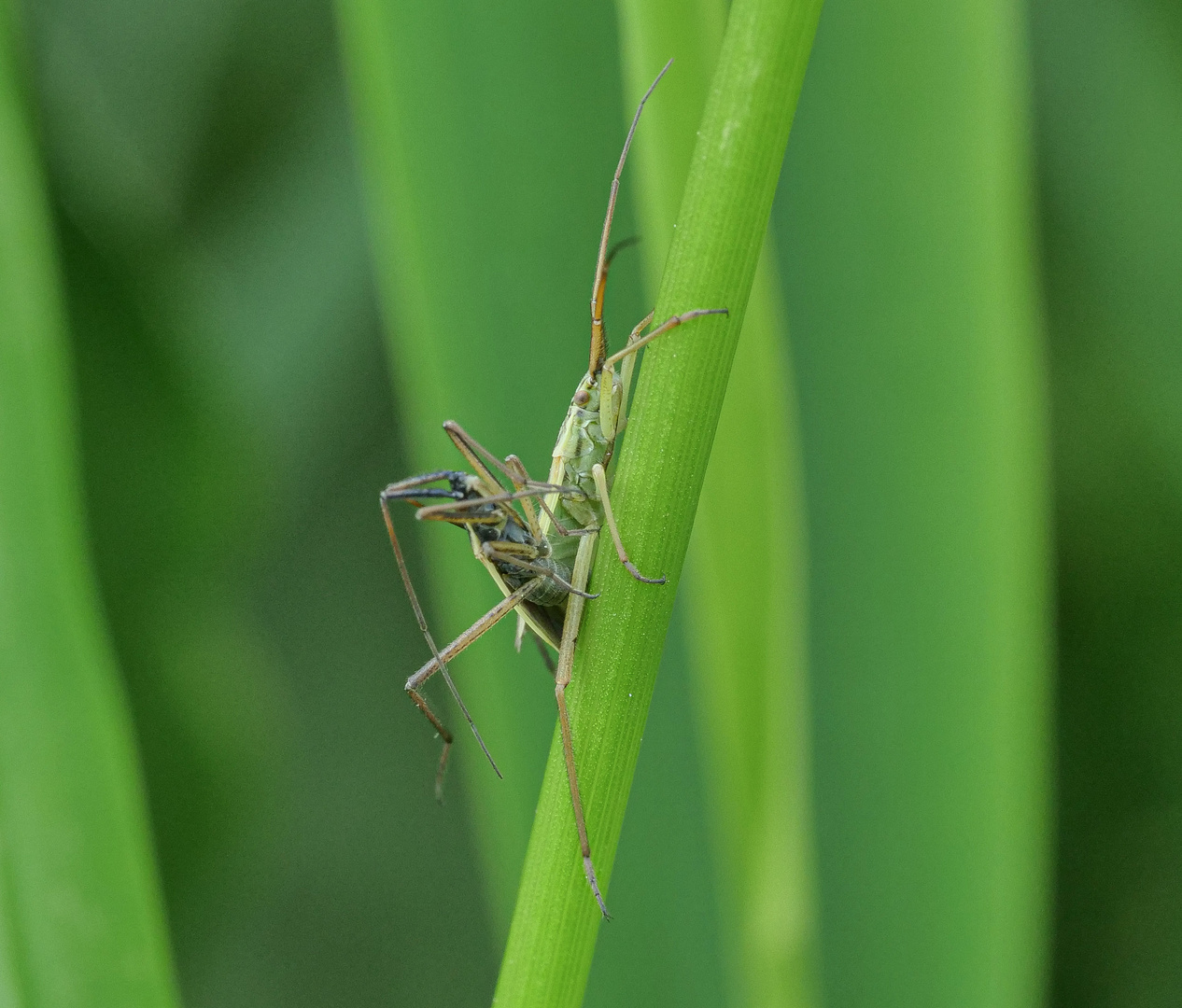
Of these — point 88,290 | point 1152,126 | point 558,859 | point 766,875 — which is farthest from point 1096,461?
point 88,290

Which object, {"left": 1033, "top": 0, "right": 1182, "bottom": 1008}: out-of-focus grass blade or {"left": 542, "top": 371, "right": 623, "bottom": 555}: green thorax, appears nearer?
{"left": 542, "top": 371, "right": 623, "bottom": 555}: green thorax

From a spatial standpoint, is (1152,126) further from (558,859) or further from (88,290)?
(88,290)

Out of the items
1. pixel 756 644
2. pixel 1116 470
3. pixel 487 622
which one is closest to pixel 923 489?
pixel 756 644

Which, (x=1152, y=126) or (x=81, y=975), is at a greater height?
(x=1152, y=126)

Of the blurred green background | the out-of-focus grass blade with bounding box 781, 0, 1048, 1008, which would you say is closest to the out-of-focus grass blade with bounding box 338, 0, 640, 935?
the blurred green background

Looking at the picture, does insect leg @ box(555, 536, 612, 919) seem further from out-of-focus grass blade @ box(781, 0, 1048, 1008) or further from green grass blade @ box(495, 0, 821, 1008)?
out-of-focus grass blade @ box(781, 0, 1048, 1008)
